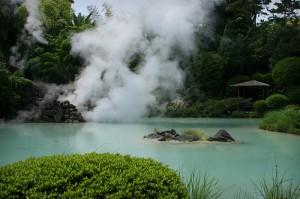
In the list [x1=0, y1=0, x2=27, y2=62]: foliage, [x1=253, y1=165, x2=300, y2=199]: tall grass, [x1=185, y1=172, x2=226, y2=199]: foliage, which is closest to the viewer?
[x1=185, y1=172, x2=226, y2=199]: foliage

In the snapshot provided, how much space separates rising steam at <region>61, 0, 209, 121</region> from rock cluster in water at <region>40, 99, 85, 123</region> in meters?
0.70

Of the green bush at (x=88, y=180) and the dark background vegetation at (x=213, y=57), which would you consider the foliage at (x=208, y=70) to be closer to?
the dark background vegetation at (x=213, y=57)

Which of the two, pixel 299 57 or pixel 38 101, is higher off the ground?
pixel 299 57

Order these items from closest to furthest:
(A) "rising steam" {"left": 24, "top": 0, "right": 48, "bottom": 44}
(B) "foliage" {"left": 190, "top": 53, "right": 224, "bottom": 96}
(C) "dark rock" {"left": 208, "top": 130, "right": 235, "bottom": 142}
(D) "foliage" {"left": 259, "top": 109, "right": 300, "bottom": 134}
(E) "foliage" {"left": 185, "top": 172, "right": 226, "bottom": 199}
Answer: (E) "foliage" {"left": 185, "top": 172, "right": 226, "bottom": 199}, (C) "dark rock" {"left": 208, "top": 130, "right": 235, "bottom": 142}, (D) "foliage" {"left": 259, "top": 109, "right": 300, "bottom": 134}, (A) "rising steam" {"left": 24, "top": 0, "right": 48, "bottom": 44}, (B) "foliage" {"left": 190, "top": 53, "right": 224, "bottom": 96}

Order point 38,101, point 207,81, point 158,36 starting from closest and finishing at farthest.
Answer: point 38,101 < point 158,36 < point 207,81

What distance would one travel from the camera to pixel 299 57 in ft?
83.7

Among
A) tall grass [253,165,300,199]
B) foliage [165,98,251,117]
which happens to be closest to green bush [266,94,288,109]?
foliage [165,98,251,117]

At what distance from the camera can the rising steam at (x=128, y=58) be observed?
68.4 feet

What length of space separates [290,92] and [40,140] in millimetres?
16182

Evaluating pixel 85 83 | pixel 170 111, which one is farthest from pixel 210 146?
pixel 170 111

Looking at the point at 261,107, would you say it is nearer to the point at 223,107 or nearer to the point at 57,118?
the point at 223,107

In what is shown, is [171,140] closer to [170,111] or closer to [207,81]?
[170,111]

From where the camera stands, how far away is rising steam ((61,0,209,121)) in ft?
68.4

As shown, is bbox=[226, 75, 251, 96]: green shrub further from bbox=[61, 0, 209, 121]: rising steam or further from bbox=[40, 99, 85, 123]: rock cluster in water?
bbox=[40, 99, 85, 123]: rock cluster in water
